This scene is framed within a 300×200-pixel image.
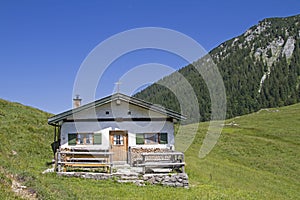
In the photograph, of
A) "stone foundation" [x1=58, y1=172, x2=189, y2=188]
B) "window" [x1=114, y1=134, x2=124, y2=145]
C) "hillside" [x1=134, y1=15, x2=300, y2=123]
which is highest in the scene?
"hillside" [x1=134, y1=15, x2=300, y2=123]

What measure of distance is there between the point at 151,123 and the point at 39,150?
962 cm

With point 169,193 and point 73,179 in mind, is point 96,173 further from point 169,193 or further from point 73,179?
point 169,193

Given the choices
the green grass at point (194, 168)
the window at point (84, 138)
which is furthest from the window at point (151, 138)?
the window at point (84, 138)

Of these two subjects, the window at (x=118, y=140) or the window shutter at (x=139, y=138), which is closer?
the window shutter at (x=139, y=138)

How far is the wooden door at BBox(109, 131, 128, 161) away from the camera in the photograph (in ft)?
79.9

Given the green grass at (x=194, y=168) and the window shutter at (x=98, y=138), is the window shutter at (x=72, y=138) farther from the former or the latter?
the green grass at (x=194, y=168)

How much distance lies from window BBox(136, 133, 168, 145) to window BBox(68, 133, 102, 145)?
286cm

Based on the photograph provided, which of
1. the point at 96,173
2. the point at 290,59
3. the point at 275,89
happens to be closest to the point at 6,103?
the point at 96,173

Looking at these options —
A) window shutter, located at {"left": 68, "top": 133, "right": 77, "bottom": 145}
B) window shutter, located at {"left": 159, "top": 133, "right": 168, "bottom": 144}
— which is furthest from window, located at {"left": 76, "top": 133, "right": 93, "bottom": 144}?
window shutter, located at {"left": 159, "top": 133, "right": 168, "bottom": 144}

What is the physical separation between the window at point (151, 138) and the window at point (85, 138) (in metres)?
2.86

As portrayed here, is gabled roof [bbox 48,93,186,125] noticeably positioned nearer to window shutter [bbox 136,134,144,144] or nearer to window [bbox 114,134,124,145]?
window shutter [bbox 136,134,144,144]

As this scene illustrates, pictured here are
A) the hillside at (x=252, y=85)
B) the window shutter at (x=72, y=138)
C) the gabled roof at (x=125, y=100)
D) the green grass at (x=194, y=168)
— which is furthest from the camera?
the hillside at (x=252, y=85)

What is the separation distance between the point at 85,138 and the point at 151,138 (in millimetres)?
4739

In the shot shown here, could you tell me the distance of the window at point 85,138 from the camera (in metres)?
24.0
